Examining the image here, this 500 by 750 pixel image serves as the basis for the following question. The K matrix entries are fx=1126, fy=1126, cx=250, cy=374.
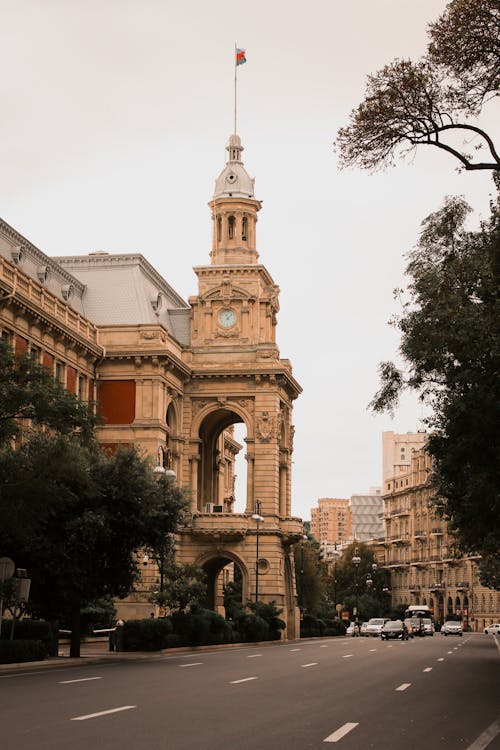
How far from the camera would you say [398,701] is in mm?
19422

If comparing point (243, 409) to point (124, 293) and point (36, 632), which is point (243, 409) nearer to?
point (124, 293)

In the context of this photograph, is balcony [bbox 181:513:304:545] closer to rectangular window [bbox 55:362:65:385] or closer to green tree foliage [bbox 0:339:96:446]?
rectangular window [bbox 55:362:65:385]

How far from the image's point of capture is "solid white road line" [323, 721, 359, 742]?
13719 millimetres

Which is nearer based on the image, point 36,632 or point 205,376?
point 36,632

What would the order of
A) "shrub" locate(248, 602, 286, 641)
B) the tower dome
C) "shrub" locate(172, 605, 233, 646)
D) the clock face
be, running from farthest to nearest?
the tower dome, the clock face, "shrub" locate(248, 602, 286, 641), "shrub" locate(172, 605, 233, 646)

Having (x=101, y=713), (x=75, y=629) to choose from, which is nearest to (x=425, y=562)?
(x=75, y=629)

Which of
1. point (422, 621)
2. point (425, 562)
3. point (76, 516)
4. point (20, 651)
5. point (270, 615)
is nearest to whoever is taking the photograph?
point (20, 651)

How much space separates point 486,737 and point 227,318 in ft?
207

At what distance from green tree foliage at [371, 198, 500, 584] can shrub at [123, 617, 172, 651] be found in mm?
15004

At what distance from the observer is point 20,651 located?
30328mm

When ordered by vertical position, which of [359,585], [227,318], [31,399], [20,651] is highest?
[227,318]

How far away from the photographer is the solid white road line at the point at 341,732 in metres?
13.7

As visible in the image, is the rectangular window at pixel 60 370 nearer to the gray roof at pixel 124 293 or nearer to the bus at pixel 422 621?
the gray roof at pixel 124 293

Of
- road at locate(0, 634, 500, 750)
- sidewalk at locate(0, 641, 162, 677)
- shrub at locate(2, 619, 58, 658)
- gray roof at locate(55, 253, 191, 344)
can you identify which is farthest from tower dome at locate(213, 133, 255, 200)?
road at locate(0, 634, 500, 750)
